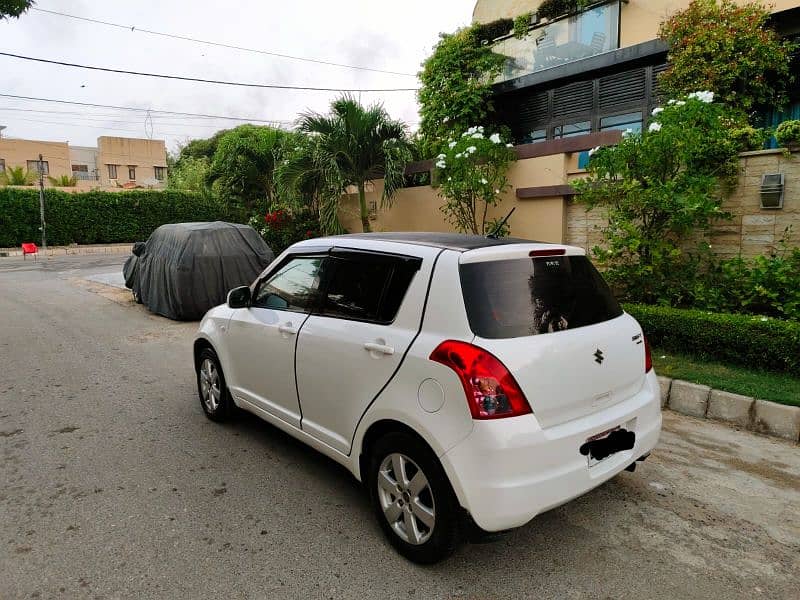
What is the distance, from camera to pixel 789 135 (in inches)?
236

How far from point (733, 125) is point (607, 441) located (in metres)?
5.96

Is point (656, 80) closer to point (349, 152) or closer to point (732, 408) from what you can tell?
point (349, 152)

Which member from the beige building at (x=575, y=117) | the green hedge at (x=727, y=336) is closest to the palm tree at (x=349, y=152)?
the beige building at (x=575, y=117)

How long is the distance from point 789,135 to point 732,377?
2.96m

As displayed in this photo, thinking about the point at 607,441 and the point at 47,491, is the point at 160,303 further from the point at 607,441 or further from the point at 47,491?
the point at 607,441

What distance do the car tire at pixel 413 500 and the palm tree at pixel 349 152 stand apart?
792 centimetres

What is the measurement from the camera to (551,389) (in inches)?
102

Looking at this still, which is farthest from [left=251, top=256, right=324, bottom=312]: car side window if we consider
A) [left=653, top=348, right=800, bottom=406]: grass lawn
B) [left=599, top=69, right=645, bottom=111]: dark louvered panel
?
[left=599, top=69, right=645, bottom=111]: dark louvered panel

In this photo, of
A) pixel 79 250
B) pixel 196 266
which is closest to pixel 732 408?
pixel 196 266

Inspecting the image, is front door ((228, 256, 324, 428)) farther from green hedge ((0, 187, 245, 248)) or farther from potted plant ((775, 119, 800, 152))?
green hedge ((0, 187, 245, 248))

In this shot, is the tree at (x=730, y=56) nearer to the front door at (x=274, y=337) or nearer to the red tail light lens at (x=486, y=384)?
the front door at (x=274, y=337)

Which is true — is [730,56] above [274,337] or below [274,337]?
above

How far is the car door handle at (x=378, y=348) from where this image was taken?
283cm

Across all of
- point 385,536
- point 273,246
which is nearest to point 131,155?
point 273,246
